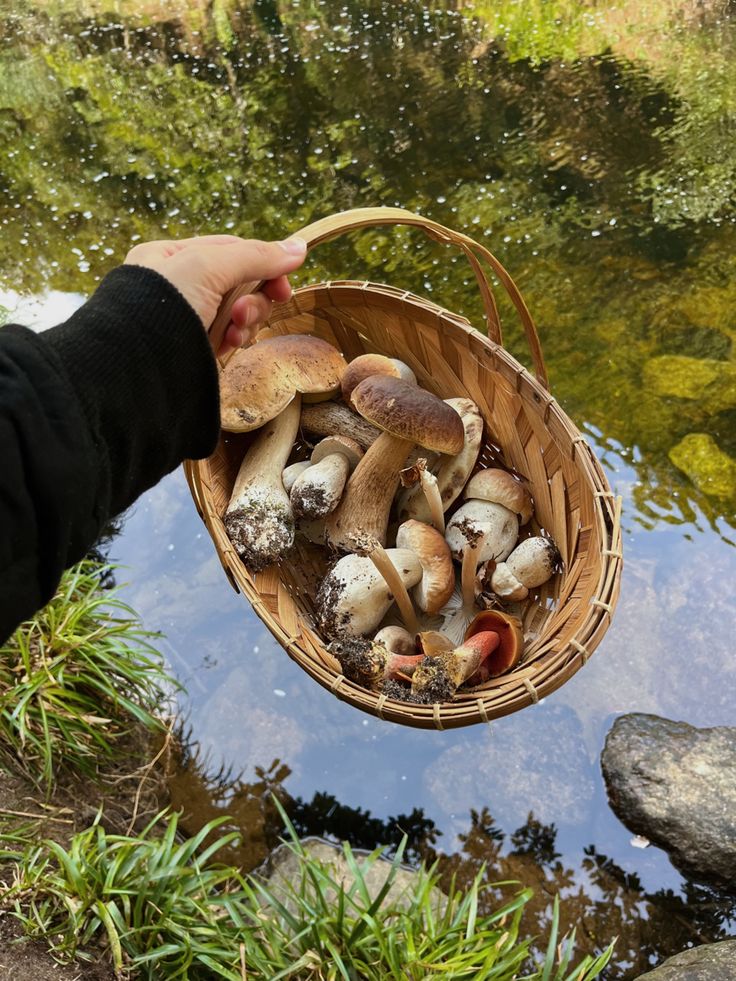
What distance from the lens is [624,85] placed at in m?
3.83

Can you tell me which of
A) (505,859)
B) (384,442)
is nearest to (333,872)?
(505,859)

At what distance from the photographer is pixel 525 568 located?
1769mm

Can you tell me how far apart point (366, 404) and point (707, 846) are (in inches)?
50.9

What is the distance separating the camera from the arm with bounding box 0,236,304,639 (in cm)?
84

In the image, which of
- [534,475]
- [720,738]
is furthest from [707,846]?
[534,475]

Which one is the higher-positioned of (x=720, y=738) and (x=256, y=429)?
(x=256, y=429)

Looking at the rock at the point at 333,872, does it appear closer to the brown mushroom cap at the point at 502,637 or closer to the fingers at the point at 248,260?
the brown mushroom cap at the point at 502,637

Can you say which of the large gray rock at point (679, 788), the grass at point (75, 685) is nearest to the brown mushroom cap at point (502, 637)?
the large gray rock at point (679, 788)

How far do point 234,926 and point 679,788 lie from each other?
1.09m

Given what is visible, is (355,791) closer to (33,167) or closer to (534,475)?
(534,475)

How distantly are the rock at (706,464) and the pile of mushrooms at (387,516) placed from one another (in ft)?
2.72

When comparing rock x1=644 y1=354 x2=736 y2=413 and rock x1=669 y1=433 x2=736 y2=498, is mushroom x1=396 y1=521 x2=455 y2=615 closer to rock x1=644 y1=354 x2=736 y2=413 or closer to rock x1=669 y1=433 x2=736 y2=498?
rock x1=669 y1=433 x2=736 y2=498

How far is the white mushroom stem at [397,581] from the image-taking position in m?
1.58

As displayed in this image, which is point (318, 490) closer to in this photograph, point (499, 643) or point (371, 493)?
point (371, 493)
